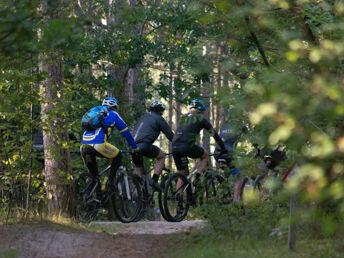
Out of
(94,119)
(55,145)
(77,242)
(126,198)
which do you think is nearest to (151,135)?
(126,198)

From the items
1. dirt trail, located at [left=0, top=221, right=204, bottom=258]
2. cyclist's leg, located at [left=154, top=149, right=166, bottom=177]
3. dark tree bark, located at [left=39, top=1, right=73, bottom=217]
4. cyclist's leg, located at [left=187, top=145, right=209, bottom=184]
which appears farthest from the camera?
cyclist's leg, located at [left=187, top=145, right=209, bottom=184]

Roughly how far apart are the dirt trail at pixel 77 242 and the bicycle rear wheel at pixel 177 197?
1767 millimetres

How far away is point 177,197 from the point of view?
11.4m

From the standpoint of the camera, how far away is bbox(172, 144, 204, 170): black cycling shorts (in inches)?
465

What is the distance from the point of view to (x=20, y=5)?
16.4 ft

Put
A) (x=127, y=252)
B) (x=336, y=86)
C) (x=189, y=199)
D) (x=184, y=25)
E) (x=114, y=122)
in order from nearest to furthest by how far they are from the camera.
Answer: (x=336, y=86), (x=127, y=252), (x=114, y=122), (x=189, y=199), (x=184, y=25)

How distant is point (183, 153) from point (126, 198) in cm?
155

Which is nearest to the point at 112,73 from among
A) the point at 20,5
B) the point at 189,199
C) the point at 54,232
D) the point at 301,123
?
the point at 189,199

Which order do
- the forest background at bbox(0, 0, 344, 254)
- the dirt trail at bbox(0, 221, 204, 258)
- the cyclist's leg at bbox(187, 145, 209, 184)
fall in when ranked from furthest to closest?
1. the cyclist's leg at bbox(187, 145, 209, 184)
2. the dirt trail at bbox(0, 221, 204, 258)
3. the forest background at bbox(0, 0, 344, 254)

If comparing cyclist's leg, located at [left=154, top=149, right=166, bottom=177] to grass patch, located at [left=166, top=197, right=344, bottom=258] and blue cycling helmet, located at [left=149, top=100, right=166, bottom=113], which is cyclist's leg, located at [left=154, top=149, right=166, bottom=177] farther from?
grass patch, located at [left=166, top=197, right=344, bottom=258]

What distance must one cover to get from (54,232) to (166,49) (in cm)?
789

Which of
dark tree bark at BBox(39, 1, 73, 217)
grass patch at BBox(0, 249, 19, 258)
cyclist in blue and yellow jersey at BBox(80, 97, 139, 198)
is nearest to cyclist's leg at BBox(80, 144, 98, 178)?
cyclist in blue and yellow jersey at BBox(80, 97, 139, 198)

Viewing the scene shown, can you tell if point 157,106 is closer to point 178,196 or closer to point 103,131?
point 178,196

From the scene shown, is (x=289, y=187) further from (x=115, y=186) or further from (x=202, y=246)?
(x=115, y=186)
